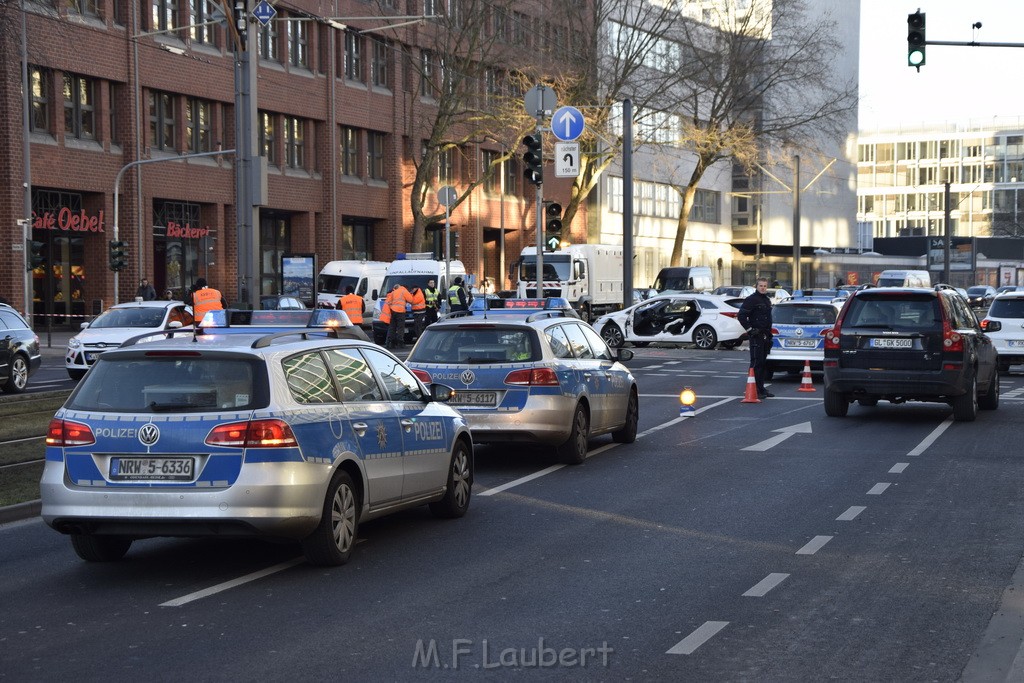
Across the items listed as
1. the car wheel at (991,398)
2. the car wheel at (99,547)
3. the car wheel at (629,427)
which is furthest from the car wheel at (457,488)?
the car wheel at (991,398)

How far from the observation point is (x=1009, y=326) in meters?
28.4

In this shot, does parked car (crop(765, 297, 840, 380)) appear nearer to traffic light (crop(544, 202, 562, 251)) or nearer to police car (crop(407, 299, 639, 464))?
traffic light (crop(544, 202, 562, 251))

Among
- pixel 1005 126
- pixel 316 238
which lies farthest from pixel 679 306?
pixel 1005 126

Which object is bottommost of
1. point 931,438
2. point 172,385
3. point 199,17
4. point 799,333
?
point 931,438

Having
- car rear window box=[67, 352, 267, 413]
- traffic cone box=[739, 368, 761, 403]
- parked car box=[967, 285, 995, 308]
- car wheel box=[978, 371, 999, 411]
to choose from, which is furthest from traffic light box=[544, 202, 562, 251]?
parked car box=[967, 285, 995, 308]

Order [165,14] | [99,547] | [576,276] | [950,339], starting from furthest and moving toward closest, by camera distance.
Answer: [576,276]
[165,14]
[950,339]
[99,547]

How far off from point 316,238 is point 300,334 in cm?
4864

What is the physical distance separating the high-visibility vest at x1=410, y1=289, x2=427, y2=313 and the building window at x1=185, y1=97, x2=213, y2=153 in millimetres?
13278

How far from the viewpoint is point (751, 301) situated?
77.8ft

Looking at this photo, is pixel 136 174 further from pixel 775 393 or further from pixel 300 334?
pixel 300 334

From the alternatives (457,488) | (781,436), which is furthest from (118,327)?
(457,488)

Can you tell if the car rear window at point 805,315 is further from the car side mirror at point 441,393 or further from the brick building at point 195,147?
the car side mirror at point 441,393

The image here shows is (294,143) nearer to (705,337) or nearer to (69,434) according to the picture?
(705,337)

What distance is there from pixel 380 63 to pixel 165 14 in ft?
44.6
